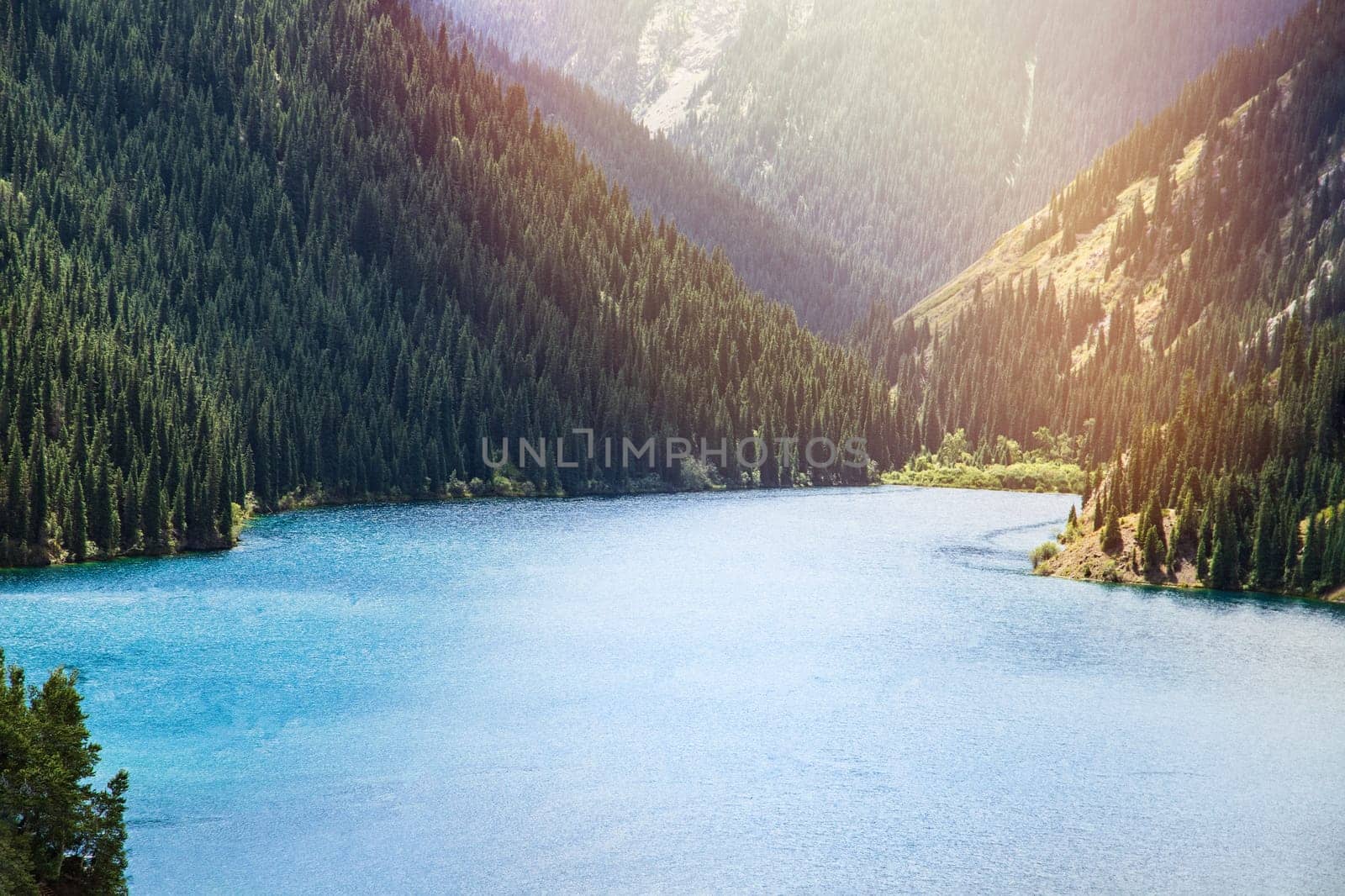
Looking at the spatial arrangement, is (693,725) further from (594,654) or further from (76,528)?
(76,528)

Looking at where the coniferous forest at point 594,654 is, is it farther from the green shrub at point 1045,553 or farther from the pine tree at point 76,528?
the green shrub at point 1045,553

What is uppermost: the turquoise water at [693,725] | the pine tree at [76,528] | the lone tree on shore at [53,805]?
the pine tree at [76,528]

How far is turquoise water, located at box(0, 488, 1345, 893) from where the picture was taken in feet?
129

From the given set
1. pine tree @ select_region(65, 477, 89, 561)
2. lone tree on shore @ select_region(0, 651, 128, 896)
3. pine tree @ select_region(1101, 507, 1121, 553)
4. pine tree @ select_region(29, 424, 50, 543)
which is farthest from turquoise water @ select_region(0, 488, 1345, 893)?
lone tree on shore @ select_region(0, 651, 128, 896)

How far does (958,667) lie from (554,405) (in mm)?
127275

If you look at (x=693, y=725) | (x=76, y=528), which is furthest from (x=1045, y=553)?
(x=76, y=528)

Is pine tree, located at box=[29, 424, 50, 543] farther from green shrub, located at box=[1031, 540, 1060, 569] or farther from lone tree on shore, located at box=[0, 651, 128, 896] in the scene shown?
green shrub, located at box=[1031, 540, 1060, 569]

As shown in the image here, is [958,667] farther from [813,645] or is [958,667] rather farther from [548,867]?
[548,867]

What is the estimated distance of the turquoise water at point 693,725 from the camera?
39.3 meters

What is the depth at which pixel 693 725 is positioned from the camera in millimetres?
54031

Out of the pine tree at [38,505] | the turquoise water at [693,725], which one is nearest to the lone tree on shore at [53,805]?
the turquoise water at [693,725]

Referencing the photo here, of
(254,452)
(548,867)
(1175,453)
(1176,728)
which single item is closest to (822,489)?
(254,452)

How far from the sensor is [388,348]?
185000mm

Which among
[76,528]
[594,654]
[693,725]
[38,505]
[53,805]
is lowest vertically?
[693,725]
